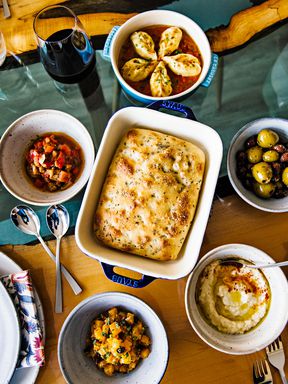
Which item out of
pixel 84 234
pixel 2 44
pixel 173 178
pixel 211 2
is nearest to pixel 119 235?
pixel 84 234

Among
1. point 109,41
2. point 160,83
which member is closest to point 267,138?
point 160,83

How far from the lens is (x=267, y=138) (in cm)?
154

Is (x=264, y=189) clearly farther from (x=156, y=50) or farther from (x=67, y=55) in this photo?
(x=67, y=55)

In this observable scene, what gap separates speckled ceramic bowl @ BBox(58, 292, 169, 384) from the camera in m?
1.43

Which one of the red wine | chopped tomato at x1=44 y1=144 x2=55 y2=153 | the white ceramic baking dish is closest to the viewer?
the white ceramic baking dish

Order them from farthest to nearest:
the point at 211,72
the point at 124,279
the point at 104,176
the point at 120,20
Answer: the point at 120,20 → the point at 211,72 → the point at 104,176 → the point at 124,279

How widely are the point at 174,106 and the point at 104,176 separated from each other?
33 centimetres

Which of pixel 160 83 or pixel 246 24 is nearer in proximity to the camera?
pixel 160 83

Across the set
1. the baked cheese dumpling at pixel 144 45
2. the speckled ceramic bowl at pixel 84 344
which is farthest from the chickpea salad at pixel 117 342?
the baked cheese dumpling at pixel 144 45

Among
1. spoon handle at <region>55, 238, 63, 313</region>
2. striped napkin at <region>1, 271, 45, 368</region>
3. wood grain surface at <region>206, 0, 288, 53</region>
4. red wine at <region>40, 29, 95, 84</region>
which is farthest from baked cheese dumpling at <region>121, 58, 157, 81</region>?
striped napkin at <region>1, 271, 45, 368</region>

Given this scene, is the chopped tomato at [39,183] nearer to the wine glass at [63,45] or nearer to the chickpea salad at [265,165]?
the wine glass at [63,45]

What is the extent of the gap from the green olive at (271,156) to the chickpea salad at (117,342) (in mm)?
719

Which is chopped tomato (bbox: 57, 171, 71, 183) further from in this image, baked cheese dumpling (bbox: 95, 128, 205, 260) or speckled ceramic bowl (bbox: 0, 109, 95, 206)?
baked cheese dumpling (bbox: 95, 128, 205, 260)

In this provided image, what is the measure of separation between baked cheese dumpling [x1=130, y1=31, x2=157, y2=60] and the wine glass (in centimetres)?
17
